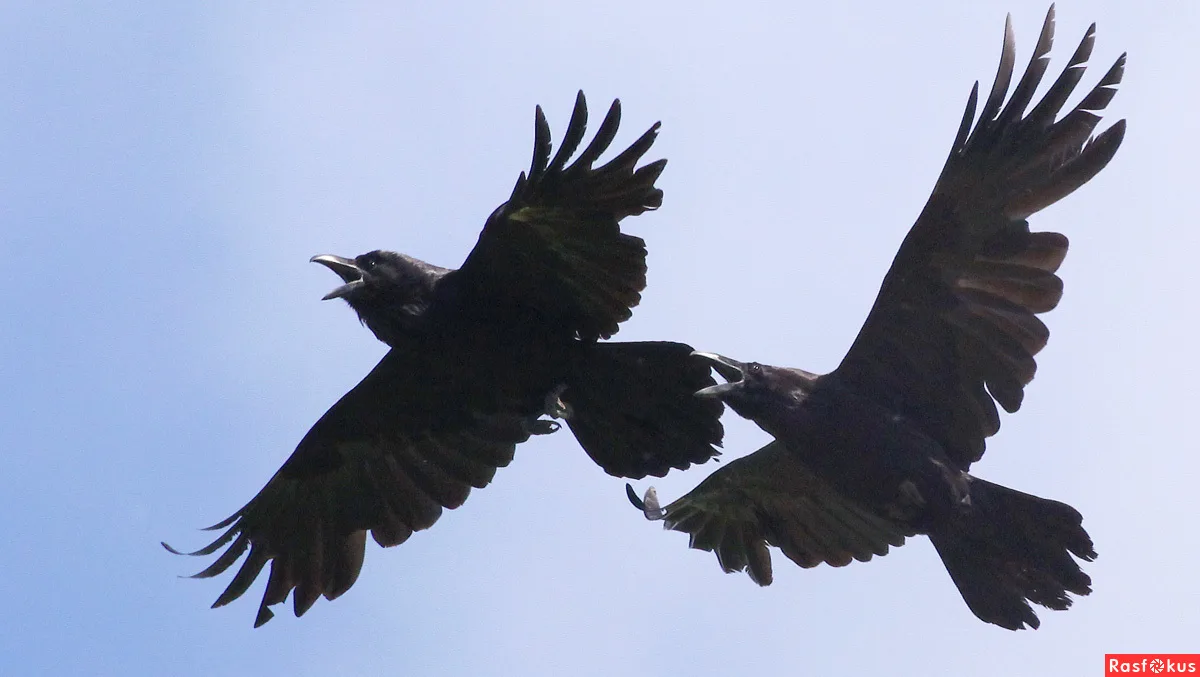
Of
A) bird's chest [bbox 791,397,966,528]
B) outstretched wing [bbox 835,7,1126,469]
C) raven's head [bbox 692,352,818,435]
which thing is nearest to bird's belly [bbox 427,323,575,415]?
raven's head [bbox 692,352,818,435]

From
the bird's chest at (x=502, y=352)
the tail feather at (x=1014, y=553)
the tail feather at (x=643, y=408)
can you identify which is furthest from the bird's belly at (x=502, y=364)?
the tail feather at (x=1014, y=553)

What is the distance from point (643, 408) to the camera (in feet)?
30.4

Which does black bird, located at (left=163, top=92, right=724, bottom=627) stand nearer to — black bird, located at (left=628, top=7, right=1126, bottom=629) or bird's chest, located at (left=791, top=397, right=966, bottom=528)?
black bird, located at (left=628, top=7, right=1126, bottom=629)

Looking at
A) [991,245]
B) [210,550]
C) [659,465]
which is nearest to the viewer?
[991,245]

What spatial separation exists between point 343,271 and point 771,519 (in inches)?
120

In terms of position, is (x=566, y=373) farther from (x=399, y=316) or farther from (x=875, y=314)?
(x=875, y=314)

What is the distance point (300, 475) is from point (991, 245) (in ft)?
15.4

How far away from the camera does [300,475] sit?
10367 millimetres

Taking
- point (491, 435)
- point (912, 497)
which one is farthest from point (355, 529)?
point (912, 497)

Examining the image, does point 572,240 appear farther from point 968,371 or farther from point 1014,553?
point 1014,553

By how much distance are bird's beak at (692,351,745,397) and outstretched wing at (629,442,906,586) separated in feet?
2.66

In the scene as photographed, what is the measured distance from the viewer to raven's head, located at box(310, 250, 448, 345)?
9.41 meters

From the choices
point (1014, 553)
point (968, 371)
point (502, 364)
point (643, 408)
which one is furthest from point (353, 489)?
point (1014, 553)

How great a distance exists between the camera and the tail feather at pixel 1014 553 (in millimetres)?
8297
